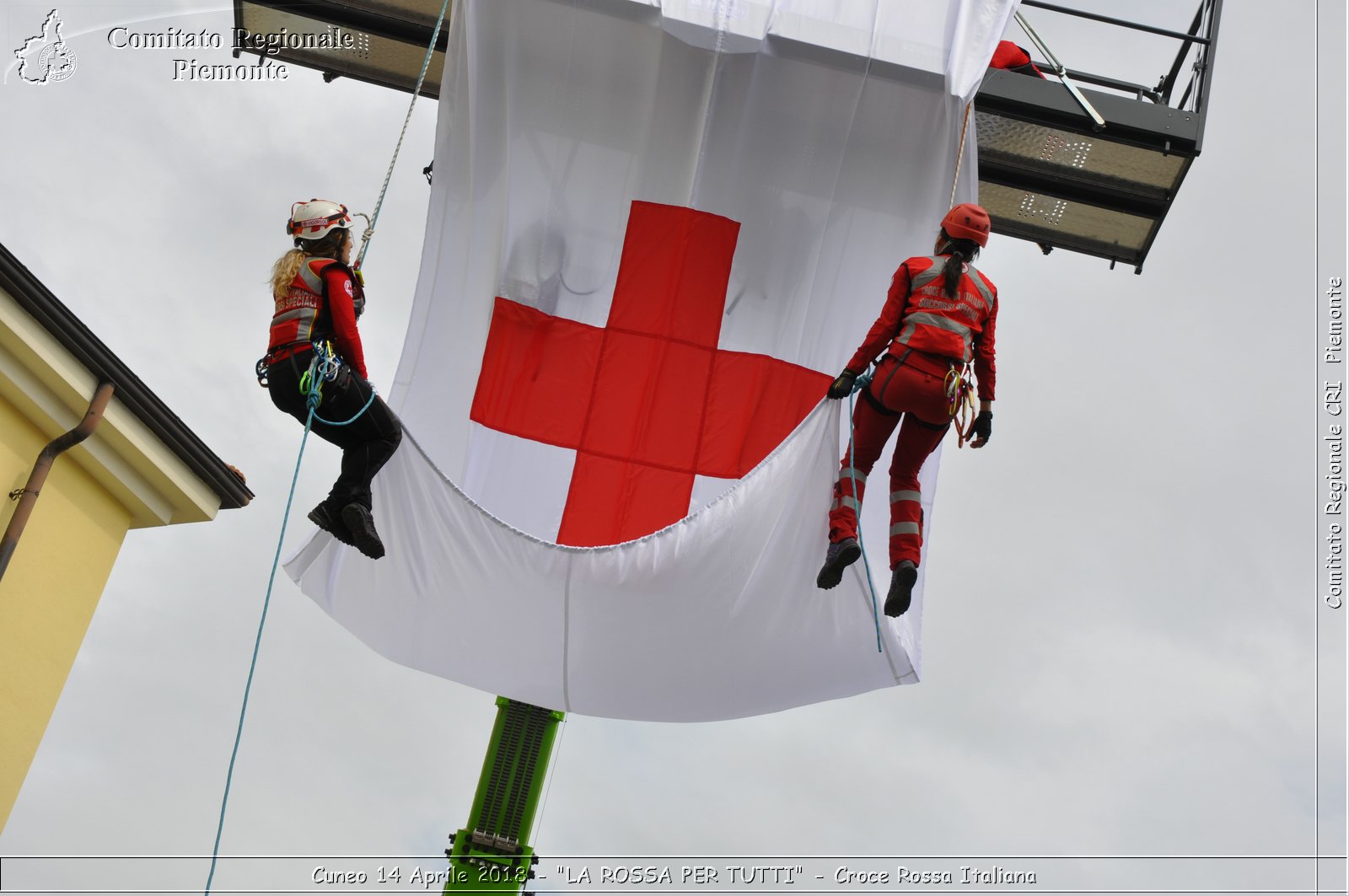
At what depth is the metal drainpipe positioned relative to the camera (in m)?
6.29

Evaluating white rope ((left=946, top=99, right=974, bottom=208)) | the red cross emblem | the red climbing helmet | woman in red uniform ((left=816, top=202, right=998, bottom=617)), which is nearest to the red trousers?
woman in red uniform ((left=816, top=202, right=998, bottom=617))

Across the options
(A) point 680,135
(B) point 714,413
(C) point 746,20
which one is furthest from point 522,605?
(C) point 746,20

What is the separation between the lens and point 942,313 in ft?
16.3

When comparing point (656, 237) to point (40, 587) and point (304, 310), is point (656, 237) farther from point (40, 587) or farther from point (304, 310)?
point (40, 587)

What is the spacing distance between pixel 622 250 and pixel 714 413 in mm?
813

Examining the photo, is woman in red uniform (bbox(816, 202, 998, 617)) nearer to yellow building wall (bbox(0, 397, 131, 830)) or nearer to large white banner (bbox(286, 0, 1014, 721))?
large white banner (bbox(286, 0, 1014, 721))

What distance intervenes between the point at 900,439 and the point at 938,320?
517 millimetres

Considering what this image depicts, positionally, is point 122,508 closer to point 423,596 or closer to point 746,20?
point 423,596

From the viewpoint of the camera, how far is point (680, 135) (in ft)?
19.8

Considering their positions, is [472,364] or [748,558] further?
[472,364]

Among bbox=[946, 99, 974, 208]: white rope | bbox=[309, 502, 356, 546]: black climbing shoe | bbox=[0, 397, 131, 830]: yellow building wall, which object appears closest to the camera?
bbox=[309, 502, 356, 546]: black climbing shoe

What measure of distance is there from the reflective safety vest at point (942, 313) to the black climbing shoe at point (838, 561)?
28.1 inches

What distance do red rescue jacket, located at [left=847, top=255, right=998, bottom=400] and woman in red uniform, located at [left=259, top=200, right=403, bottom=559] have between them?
176cm

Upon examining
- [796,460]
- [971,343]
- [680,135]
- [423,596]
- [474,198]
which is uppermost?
[680,135]
